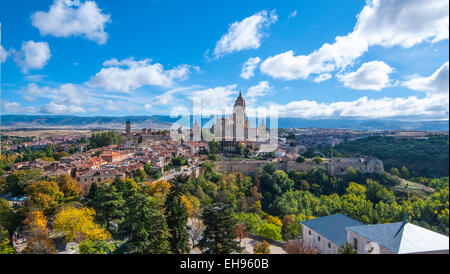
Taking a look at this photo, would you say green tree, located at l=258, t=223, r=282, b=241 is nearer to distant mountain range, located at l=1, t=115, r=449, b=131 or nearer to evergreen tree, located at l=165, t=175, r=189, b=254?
evergreen tree, located at l=165, t=175, r=189, b=254

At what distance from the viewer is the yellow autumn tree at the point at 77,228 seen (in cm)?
507

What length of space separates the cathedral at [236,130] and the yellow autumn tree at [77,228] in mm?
16062

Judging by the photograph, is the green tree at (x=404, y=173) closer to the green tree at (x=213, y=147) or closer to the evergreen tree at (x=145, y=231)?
the evergreen tree at (x=145, y=231)

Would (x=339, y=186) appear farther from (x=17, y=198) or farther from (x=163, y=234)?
(x=17, y=198)

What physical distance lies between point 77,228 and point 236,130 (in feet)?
64.7

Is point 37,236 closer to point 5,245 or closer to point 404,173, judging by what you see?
point 5,245

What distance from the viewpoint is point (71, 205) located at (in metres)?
6.23

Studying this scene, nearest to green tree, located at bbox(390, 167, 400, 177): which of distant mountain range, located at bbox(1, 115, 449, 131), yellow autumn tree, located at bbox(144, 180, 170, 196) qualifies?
distant mountain range, located at bbox(1, 115, 449, 131)

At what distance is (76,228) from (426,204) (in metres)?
12.3

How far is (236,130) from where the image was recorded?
2411 cm

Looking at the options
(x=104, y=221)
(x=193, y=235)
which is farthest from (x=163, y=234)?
(x=104, y=221)

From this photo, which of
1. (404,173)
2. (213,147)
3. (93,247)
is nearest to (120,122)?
(213,147)

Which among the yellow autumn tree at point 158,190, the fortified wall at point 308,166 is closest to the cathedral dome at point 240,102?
the fortified wall at point 308,166

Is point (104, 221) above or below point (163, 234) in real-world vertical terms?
below
